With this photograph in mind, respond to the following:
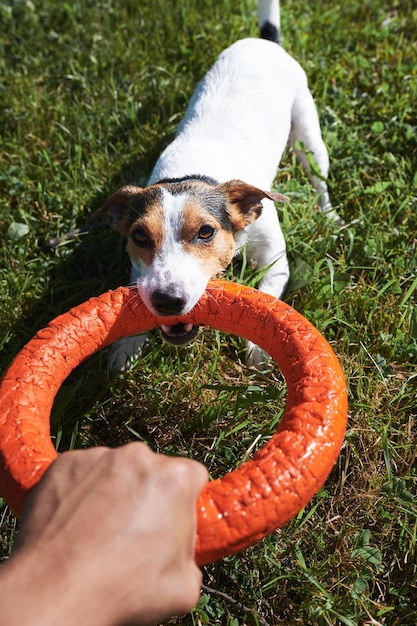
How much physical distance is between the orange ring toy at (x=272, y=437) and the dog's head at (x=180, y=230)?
137 millimetres

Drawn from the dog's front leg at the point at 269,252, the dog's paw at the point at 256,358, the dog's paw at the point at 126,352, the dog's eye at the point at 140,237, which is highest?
the dog's eye at the point at 140,237

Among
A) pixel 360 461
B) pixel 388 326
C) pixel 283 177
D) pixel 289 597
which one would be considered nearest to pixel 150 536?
pixel 289 597

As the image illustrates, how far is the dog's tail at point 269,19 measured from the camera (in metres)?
5.32

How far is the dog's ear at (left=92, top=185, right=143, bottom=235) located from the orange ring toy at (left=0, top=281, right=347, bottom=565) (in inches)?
29.4

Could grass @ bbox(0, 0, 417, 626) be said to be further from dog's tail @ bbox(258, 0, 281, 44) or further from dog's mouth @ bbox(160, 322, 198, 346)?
dog's tail @ bbox(258, 0, 281, 44)

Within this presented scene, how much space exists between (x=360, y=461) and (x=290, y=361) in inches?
34.5

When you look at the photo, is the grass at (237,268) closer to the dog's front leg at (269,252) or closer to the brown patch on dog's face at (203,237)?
the dog's front leg at (269,252)

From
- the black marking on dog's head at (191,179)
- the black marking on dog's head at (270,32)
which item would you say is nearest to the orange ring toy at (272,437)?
the black marking on dog's head at (191,179)

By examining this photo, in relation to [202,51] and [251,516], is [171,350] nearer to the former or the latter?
[251,516]

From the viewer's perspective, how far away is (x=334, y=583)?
2979 millimetres

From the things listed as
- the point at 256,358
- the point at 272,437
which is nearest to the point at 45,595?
the point at 272,437

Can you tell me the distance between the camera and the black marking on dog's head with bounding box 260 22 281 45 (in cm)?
545

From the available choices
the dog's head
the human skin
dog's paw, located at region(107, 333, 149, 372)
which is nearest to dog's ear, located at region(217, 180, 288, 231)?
the dog's head

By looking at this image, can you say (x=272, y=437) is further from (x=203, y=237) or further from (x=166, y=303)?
(x=203, y=237)
